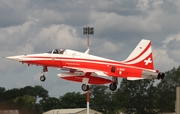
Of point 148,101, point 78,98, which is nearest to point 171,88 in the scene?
point 148,101

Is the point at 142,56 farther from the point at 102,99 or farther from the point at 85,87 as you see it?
the point at 102,99

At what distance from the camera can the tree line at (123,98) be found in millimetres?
96625

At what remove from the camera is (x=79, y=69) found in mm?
79000

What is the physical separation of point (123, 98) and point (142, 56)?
4000 cm

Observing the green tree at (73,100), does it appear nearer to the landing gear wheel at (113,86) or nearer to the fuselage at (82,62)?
the fuselage at (82,62)

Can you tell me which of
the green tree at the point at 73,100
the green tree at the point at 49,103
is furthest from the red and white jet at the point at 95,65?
the green tree at the point at 73,100

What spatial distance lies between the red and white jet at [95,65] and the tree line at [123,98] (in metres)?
11.0

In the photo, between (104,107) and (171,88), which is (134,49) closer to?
(171,88)

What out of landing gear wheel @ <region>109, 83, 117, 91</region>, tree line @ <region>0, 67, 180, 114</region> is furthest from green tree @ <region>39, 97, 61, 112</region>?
landing gear wheel @ <region>109, 83, 117, 91</region>

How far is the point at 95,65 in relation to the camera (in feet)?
256

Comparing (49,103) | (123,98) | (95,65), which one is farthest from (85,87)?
(49,103)

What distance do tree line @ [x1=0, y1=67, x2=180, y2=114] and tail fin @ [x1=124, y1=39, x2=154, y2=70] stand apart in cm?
1104

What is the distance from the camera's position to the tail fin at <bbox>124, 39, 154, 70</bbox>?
7587cm

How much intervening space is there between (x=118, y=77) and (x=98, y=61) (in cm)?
292
